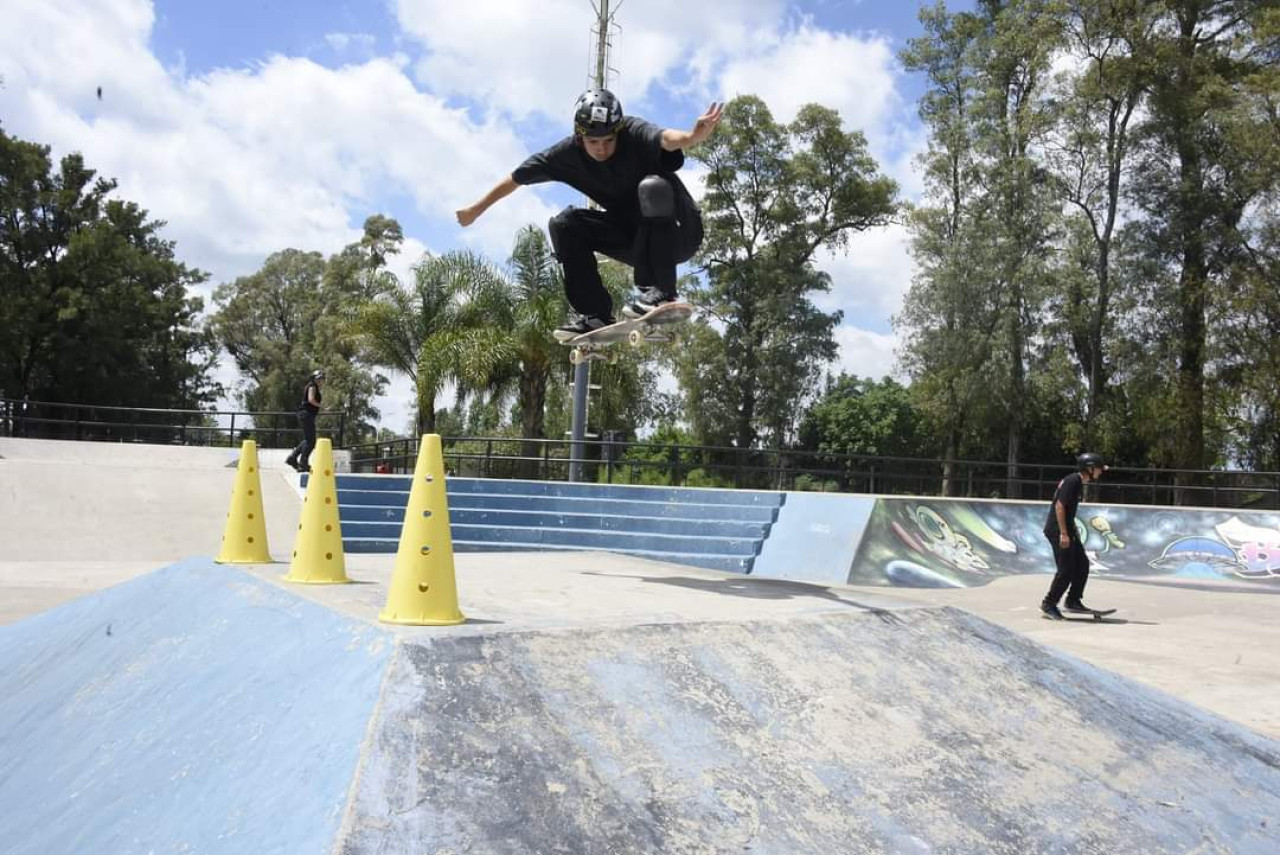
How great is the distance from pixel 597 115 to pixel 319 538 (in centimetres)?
315

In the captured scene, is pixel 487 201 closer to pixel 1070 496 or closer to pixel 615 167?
pixel 615 167

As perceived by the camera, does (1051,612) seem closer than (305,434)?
Yes

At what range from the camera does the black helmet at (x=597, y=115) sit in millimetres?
6098

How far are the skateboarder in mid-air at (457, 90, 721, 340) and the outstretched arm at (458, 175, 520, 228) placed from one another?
0.01 metres

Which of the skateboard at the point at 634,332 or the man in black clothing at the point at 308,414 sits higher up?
the skateboard at the point at 634,332

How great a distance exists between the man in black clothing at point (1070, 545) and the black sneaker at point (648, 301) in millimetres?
5227

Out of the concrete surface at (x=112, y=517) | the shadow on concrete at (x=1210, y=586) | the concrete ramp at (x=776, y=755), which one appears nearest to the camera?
the concrete ramp at (x=776, y=755)

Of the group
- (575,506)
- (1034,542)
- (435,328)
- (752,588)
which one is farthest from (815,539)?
(435,328)

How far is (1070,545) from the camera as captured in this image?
957 centimetres

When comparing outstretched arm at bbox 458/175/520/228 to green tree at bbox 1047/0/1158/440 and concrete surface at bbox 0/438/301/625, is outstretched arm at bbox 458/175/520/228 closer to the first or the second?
concrete surface at bbox 0/438/301/625

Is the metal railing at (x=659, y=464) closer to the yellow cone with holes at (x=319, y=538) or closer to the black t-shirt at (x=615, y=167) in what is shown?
the black t-shirt at (x=615, y=167)

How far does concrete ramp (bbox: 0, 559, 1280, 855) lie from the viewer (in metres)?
2.71

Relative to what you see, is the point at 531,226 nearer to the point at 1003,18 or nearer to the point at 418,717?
the point at 1003,18

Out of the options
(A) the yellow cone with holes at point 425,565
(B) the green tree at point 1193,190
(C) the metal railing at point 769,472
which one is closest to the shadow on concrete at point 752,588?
(A) the yellow cone with holes at point 425,565
